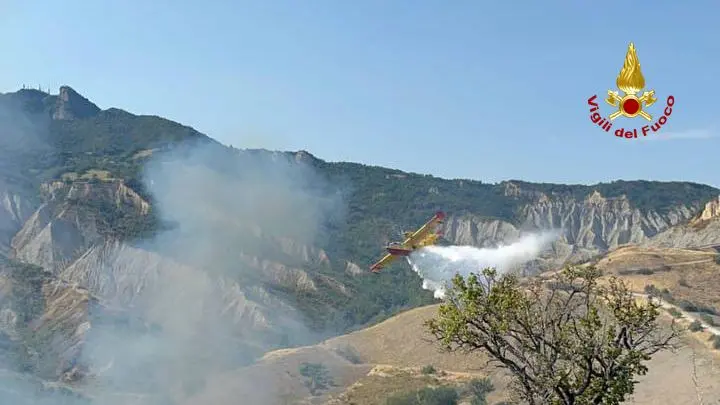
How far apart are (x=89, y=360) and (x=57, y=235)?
4729 cm

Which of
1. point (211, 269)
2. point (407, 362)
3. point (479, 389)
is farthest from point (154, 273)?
point (479, 389)

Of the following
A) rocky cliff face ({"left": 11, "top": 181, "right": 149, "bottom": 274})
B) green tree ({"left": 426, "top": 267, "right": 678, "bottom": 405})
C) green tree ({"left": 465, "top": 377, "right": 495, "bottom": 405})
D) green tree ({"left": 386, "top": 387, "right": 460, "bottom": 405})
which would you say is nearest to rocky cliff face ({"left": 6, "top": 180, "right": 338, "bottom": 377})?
rocky cliff face ({"left": 11, "top": 181, "right": 149, "bottom": 274})

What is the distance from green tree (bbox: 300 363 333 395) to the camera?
2164 inches

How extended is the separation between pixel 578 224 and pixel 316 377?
410 feet

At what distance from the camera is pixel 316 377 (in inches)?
2221

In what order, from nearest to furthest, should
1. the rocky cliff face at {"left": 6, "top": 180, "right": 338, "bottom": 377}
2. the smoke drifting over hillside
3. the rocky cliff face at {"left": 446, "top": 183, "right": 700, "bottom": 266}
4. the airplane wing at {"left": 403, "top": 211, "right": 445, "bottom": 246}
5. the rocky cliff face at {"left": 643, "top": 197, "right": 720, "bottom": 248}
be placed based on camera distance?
the smoke drifting over hillside < the airplane wing at {"left": 403, "top": 211, "right": 445, "bottom": 246} < the rocky cliff face at {"left": 6, "top": 180, "right": 338, "bottom": 377} < the rocky cliff face at {"left": 643, "top": 197, "right": 720, "bottom": 248} < the rocky cliff face at {"left": 446, "top": 183, "right": 700, "bottom": 266}

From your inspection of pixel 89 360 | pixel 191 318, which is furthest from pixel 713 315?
pixel 191 318

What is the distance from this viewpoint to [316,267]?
12656 cm

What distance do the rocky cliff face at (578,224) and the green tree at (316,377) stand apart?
9529 cm

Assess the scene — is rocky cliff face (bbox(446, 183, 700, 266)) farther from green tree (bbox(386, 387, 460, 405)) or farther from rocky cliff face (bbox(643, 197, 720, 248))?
green tree (bbox(386, 387, 460, 405))

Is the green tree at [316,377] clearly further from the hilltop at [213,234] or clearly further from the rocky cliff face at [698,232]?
the rocky cliff face at [698,232]

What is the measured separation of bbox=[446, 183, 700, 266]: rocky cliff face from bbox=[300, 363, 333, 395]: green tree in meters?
95.3

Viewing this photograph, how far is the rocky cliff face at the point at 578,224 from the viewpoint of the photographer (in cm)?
15475

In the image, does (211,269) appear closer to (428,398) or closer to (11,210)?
(11,210)
